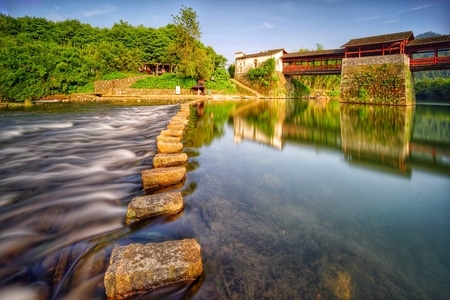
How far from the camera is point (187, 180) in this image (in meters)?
3.66

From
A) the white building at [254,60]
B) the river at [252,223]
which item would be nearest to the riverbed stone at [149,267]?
the river at [252,223]

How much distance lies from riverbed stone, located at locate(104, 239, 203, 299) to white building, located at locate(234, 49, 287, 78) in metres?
37.9

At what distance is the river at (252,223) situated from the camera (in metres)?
1.69

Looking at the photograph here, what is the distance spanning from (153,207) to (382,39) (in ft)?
98.4

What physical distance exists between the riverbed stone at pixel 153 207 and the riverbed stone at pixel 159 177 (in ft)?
2.11

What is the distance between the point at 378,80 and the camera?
2389 cm

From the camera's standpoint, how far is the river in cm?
169

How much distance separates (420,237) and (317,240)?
101 cm

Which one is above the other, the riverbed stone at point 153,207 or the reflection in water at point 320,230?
the riverbed stone at point 153,207

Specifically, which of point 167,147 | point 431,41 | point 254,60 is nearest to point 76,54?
point 254,60

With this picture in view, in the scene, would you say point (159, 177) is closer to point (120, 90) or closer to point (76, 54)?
point (120, 90)

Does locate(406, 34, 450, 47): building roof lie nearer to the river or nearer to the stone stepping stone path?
the river

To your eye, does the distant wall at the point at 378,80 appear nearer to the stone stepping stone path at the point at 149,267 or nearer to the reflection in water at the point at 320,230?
the reflection in water at the point at 320,230

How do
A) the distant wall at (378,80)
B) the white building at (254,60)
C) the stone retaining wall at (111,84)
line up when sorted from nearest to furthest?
the distant wall at (378,80) → the stone retaining wall at (111,84) → the white building at (254,60)
